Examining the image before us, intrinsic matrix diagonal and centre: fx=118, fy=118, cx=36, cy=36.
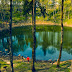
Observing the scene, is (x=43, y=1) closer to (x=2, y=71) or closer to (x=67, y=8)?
(x=67, y=8)

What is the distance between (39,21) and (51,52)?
71.7 metres

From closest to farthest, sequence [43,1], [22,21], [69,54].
Result: [69,54]
[22,21]
[43,1]

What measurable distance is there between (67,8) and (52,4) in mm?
22679

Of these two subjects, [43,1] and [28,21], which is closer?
[28,21]

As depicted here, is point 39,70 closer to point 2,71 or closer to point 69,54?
point 2,71

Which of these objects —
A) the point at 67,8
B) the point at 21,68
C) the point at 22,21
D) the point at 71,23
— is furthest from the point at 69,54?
the point at 67,8

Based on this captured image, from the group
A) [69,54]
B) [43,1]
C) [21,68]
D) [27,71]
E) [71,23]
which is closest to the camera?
[27,71]

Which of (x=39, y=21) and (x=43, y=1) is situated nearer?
(x=39, y=21)

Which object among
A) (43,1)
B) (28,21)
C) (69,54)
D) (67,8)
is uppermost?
(43,1)

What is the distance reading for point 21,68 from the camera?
20.9 meters

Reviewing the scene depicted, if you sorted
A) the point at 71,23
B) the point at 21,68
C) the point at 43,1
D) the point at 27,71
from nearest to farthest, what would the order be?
the point at 27,71 < the point at 21,68 < the point at 71,23 < the point at 43,1

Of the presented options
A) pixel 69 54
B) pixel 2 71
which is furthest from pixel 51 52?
pixel 2 71

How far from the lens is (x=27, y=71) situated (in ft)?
63.7

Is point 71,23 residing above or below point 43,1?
below
